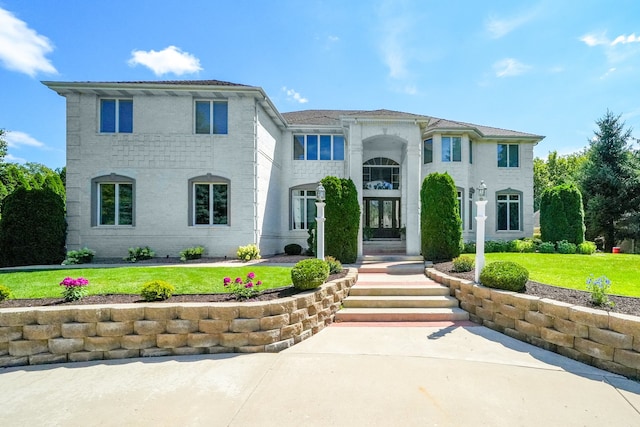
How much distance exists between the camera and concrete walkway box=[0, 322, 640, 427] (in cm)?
309

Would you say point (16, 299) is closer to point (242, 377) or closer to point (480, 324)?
point (242, 377)

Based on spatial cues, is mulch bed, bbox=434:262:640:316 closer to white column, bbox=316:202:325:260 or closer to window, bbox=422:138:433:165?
white column, bbox=316:202:325:260

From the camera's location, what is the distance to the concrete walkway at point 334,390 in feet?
10.1

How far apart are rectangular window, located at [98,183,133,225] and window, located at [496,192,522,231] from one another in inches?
744

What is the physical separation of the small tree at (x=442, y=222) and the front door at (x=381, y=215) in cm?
631

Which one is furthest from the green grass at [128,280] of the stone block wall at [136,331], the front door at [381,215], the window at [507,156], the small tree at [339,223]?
the window at [507,156]

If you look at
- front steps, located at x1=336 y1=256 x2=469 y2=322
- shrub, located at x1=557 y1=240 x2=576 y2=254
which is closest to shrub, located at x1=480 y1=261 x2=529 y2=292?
front steps, located at x1=336 y1=256 x2=469 y2=322

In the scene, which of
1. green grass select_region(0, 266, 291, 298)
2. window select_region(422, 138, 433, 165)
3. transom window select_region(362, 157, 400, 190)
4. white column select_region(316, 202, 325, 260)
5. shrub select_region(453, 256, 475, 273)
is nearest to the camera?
green grass select_region(0, 266, 291, 298)

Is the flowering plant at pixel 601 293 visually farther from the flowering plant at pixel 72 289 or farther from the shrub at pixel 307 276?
the flowering plant at pixel 72 289

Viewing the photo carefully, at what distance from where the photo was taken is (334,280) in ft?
22.7

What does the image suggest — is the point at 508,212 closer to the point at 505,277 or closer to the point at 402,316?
the point at 505,277

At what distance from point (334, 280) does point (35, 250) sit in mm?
11573

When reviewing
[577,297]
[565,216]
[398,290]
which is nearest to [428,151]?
[565,216]

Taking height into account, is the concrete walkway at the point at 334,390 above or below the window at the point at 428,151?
below
